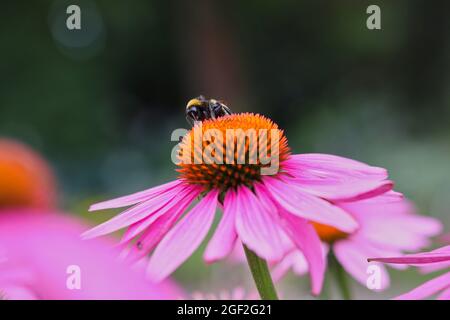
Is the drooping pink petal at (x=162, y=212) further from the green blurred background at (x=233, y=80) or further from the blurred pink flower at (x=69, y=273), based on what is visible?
the green blurred background at (x=233, y=80)

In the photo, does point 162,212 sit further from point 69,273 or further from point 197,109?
point 197,109

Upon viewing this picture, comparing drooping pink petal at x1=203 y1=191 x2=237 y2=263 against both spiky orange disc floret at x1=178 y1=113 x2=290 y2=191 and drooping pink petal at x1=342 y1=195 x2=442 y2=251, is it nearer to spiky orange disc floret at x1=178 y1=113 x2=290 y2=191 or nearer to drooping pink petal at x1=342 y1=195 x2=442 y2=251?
spiky orange disc floret at x1=178 y1=113 x2=290 y2=191

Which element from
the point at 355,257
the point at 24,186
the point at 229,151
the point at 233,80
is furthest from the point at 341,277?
the point at 233,80

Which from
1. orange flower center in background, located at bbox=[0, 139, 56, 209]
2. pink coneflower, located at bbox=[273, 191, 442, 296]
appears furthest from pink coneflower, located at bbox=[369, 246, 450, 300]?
orange flower center in background, located at bbox=[0, 139, 56, 209]

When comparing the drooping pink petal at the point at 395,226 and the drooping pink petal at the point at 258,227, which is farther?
the drooping pink petal at the point at 395,226

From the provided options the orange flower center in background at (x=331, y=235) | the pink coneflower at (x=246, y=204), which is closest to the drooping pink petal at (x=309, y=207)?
the pink coneflower at (x=246, y=204)

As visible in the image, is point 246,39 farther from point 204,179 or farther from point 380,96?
point 204,179
